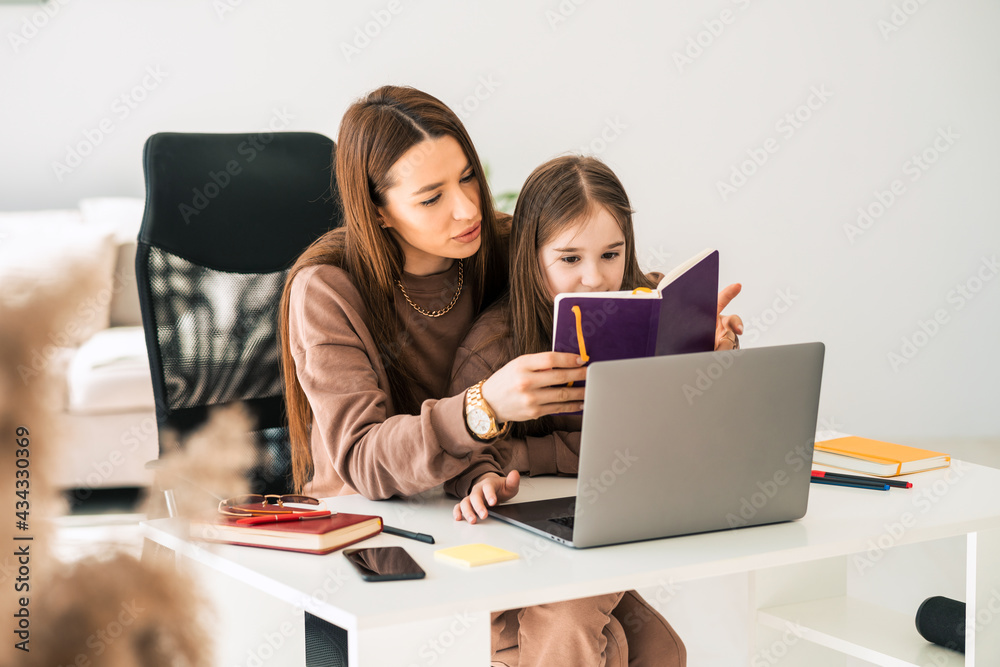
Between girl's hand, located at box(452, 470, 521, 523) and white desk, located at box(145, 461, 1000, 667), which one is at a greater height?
girl's hand, located at box(452, 470, 521, 523)

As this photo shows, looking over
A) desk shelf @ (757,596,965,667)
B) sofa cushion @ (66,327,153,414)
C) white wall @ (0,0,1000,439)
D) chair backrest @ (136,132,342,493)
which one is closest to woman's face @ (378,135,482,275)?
chair backrest @ (136,132,342,493)

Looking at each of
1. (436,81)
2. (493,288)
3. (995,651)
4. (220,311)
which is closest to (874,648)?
(995,651)

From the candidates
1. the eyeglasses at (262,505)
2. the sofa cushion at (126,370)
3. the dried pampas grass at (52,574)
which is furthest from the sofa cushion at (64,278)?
the sofa cushion at (126,370)

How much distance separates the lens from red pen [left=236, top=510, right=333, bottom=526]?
105 centimetres

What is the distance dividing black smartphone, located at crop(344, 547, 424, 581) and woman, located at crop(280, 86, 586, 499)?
175 mm

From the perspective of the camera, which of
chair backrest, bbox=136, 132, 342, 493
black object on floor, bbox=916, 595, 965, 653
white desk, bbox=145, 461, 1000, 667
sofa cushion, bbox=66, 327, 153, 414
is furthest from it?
sofa cushion, bbox=66, 327, 153, 414

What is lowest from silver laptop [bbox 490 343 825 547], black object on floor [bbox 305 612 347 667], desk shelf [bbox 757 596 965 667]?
desk shelf [bbox 757 596 965 667]

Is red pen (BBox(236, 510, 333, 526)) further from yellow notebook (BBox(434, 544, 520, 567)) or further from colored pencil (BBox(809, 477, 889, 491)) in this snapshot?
colored pencil (BBox(809, 477, 889, 491))

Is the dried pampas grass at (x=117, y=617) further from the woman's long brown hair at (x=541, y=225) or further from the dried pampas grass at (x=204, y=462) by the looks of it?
the woman's long brown hair at (x=541, y=225)

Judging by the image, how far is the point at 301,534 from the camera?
1023 mm

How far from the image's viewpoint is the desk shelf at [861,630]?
1.33m

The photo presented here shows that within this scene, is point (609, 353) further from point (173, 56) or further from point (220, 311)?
point (173, 56)

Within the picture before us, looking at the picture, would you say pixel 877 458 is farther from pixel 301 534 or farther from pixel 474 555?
pixel 301 534

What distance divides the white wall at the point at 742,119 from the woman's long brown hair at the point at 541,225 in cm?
235
